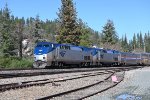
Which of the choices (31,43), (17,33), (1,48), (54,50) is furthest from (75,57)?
(31,43)

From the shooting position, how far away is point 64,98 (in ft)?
47.7

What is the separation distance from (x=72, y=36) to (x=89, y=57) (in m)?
25.0

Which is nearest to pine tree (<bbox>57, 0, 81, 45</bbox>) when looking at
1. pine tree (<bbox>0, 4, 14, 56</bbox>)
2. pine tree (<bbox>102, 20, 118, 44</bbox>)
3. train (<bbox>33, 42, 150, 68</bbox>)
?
pine tree (<bbox>0, 4, 14, 56</bbox>)

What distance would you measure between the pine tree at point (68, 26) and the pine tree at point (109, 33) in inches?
1832

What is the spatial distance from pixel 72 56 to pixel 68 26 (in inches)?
1325

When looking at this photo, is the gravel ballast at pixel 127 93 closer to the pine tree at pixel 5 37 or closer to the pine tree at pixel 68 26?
the pine tree at pixel 5 37

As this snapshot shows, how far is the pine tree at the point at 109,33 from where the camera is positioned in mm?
124062

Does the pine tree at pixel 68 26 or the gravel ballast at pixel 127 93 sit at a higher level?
the pine tree at pixel 68 26

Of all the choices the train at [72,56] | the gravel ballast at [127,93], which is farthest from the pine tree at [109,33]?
the gravel ballast at [127,93]

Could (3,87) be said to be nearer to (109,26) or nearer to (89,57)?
(89,57)

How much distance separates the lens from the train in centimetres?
3884

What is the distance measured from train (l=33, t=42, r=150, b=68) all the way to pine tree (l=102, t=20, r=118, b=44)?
55143mm

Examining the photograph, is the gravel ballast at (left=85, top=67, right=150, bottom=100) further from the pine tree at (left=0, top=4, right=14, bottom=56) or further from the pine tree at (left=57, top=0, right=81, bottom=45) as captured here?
the pine tree at (left=57, top=0, right=81, bottom=45)

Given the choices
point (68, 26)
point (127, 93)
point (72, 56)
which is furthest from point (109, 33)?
point (127, 93)
